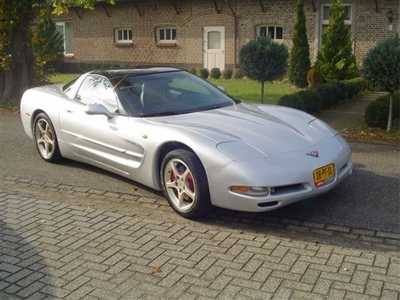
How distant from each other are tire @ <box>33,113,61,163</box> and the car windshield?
1.38 meters

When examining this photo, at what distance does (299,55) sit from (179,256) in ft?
54.0

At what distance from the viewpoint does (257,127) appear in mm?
5766

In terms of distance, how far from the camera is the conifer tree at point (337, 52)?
18.9 meters

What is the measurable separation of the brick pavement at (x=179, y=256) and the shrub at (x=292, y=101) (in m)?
5.84

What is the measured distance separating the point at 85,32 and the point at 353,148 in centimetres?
2372

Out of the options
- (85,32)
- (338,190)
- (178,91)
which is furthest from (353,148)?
(85,32)

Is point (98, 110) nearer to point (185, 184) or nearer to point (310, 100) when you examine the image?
point (185, 184)

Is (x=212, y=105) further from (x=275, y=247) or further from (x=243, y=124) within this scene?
(x=275, y=247)

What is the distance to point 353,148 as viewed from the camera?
8.48 m

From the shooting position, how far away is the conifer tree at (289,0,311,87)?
2002 cm

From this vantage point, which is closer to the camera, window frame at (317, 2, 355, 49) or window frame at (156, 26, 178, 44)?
window frame at (317, 2, 355, 49)

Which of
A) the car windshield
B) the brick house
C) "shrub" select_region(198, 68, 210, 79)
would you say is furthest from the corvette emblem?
"shrub" select_region(198, 68, 210, 79)

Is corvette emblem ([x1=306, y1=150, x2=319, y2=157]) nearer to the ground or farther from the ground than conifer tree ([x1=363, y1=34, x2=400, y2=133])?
nearer to the ground

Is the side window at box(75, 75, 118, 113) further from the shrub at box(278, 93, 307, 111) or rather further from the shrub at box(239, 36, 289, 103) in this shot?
the shrub at box(239, 36, 289, 103)
